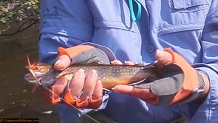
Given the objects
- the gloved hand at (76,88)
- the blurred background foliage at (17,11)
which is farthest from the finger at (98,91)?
the blurred background foliage at (17,11)

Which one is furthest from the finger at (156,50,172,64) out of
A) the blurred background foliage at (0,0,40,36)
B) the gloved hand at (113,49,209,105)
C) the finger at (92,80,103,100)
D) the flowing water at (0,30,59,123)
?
the blurred background foliage at (0,0,40,36)

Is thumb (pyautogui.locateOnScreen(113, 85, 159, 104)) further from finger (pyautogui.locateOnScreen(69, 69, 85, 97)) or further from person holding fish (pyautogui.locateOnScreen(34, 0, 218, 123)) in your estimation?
finger (pyautogui.locateOnScreen(69, 69, 85, 97))

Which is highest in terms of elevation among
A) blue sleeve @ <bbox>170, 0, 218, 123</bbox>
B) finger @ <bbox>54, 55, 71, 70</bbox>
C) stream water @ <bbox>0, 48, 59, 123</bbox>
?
finger @ <bbox>54, 55, 71, 70</bbox>

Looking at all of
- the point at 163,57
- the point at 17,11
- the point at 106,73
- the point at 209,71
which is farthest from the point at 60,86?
the point at 17,11

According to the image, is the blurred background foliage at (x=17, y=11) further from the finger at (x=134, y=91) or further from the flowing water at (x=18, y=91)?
the finger at (x=134, y=91)

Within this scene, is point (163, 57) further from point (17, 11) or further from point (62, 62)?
point (17, 11)

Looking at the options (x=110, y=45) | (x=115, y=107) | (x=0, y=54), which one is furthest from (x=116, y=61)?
(x=0, y=54)
